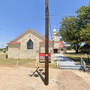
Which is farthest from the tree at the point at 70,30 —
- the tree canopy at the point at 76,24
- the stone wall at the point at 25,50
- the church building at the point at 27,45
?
the stone wall at the point at 25,50

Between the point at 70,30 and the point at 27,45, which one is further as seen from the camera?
the point at 27,45

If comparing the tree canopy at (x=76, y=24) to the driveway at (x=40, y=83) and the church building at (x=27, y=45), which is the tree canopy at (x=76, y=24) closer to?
the church building at (x=27, y=45)

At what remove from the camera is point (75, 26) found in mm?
14195

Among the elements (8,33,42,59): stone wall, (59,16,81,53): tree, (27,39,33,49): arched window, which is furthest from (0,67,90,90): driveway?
(27,39,33,49): arched window

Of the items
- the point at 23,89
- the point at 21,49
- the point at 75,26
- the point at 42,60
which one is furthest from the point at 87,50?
the point at 21,49

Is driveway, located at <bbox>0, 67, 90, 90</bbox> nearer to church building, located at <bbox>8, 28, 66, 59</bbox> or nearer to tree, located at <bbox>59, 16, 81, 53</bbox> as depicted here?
tree, located at <bbox>59, 16, 81, 53</bbox>

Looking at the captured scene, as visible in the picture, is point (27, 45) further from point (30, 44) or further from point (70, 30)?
point (70, 30)

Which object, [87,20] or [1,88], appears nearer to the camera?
[1,88]

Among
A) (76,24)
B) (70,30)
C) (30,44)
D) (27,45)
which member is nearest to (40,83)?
(70,30)

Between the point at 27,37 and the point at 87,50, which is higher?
the point at 27,37

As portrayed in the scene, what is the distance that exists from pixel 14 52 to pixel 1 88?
1666 centimetres

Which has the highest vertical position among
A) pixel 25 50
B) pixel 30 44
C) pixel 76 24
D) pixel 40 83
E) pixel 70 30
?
pixel 76 24

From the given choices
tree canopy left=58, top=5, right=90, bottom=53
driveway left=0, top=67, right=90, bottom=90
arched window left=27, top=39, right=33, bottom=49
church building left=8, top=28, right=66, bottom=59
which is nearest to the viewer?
driveway left=0, top=67, right=90, bottom=90

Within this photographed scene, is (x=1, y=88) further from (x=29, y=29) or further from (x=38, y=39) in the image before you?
(x=29, y=29)
